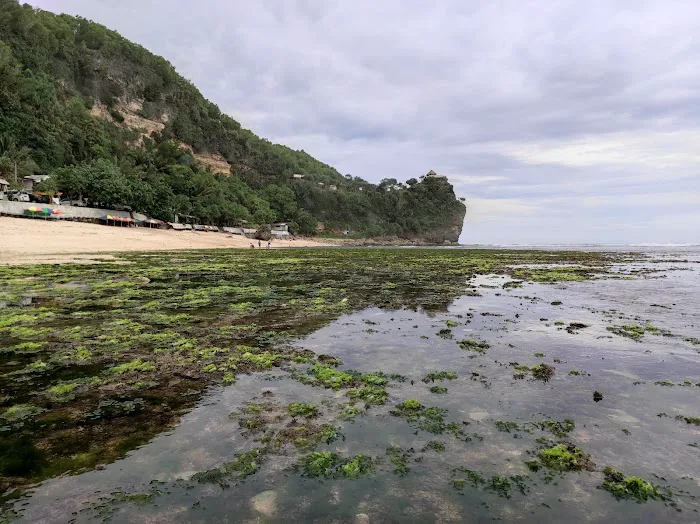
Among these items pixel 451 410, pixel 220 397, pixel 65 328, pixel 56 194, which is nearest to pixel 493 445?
pixel 451 410

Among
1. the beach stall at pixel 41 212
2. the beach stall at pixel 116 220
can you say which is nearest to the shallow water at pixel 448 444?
the beach stall at pixel 41 212

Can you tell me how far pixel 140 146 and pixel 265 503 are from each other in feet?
375

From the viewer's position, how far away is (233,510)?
3.37 metres

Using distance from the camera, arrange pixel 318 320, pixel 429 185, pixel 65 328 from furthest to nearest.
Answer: pixel 429 185
pixel 318 320
pixel 65 328

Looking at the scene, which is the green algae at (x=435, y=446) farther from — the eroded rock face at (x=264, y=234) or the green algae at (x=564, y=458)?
the eroded rock face at (x=264, y=234)

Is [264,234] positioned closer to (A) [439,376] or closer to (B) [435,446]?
(A) [439,376]

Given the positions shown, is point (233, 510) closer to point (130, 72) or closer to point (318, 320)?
point (318, 320)

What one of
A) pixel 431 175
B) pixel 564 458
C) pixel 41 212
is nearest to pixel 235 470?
pixel 564 458

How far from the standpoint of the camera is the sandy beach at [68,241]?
1236 inches

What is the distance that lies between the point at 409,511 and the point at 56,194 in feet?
242

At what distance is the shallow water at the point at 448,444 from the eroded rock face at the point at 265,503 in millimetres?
17

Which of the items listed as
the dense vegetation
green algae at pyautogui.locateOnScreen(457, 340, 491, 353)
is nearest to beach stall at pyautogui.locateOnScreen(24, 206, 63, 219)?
the dense vegetation

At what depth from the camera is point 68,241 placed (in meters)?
40.8

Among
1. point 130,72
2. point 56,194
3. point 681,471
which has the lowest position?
point 681,471
